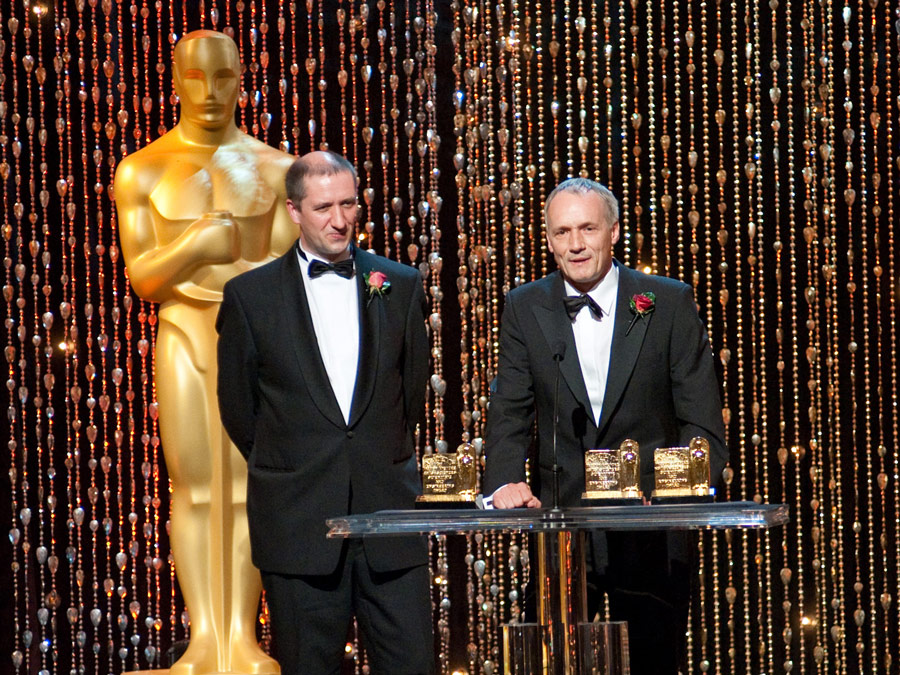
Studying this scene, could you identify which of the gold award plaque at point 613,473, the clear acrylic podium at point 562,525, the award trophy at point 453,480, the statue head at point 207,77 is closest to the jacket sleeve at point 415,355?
the award trophy at point 453,480

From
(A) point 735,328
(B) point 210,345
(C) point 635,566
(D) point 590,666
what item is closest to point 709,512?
(D) point 590,666

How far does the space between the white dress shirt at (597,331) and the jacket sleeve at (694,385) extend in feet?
0.45

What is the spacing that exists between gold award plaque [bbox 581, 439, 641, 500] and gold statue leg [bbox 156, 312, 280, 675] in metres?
1.55

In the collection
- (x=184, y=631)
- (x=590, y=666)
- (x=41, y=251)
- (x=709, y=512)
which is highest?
(x=41, y=251)

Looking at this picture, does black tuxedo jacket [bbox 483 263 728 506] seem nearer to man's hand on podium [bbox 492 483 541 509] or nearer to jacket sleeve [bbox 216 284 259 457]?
man's hand on podium [bbox 492 483 541 509]

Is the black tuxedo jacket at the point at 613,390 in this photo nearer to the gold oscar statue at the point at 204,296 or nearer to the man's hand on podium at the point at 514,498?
the man's hand on podium at the point at 514,498

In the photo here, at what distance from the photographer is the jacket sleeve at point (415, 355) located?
3.11 meters

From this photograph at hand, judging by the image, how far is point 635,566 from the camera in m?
2.79

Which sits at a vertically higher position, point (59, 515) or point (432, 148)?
point (432, 148)

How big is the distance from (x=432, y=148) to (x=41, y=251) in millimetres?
1325

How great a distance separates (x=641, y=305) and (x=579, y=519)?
71 centimetres

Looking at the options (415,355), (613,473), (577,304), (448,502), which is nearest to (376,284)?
(415,355)

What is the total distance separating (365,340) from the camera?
299 centimetres

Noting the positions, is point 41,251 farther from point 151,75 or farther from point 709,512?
point 709,512
